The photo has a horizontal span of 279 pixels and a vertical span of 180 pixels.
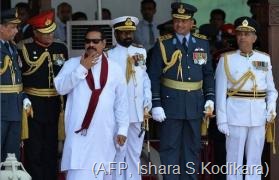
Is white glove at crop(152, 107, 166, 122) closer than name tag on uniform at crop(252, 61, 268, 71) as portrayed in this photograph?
Yes

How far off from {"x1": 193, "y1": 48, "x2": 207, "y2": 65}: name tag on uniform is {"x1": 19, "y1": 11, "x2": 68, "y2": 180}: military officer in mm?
1247

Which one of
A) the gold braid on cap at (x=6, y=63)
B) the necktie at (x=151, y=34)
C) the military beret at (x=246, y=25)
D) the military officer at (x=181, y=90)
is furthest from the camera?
the necktie at (x=151, y=34)

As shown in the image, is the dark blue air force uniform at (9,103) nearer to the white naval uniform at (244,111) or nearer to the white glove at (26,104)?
the white glove at (26,104)

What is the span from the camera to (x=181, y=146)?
839cm

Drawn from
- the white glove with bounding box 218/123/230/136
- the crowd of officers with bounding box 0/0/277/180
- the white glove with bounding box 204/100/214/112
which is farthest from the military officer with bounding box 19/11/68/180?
the white glove with bounding box 218/123/230/136

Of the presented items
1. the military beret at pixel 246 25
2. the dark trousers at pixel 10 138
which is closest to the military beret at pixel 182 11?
the military beret at pixel 246 25

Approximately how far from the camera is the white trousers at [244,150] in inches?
331

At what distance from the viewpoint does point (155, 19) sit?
12344mm

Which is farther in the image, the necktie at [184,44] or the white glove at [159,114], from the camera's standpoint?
the necktie at [184,44]

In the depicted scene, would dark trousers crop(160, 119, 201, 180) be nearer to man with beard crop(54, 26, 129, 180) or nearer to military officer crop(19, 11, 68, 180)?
man with beard crop(54, 26, 129, 180)

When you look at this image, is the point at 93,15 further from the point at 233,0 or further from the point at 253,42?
the point at 253,42

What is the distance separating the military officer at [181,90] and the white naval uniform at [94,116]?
1.64 feet

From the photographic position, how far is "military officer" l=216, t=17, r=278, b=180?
27.5 ft

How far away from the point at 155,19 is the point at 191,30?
12.0 ft
